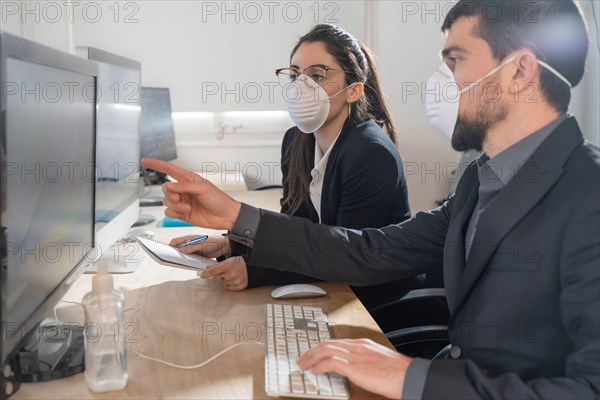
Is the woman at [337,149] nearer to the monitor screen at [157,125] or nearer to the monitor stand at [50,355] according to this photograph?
the monitor stand at [50,355]

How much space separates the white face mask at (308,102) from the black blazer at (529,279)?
683mm

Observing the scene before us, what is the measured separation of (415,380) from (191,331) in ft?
1.55

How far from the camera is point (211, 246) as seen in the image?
5.37 ft

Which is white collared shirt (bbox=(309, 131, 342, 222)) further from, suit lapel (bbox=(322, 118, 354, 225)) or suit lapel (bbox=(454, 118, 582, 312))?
suit lapel (bbox=(454, 118, 582, 312))

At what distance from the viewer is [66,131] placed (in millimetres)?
1030

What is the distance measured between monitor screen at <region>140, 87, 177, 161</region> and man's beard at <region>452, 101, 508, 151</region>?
Answer: 1679mm

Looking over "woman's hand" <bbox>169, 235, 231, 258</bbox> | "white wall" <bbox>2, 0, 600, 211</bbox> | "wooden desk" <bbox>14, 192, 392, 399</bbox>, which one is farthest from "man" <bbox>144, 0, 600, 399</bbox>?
"white wall" <bbox>2, 0, 600, 211</bbox>

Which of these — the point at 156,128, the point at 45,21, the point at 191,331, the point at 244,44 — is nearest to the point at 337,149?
the point at 191,331

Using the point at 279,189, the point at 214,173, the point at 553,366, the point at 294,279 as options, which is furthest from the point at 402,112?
the point at 553,366

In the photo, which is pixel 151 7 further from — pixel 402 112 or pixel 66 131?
pixel 66 131

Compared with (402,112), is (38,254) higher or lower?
lower

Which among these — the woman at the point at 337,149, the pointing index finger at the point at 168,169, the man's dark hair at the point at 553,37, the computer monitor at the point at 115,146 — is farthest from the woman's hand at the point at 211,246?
the man's dark hair at the point at 553,37

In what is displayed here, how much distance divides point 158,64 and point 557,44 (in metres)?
2.55

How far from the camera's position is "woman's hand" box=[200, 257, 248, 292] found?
143 centimetres
